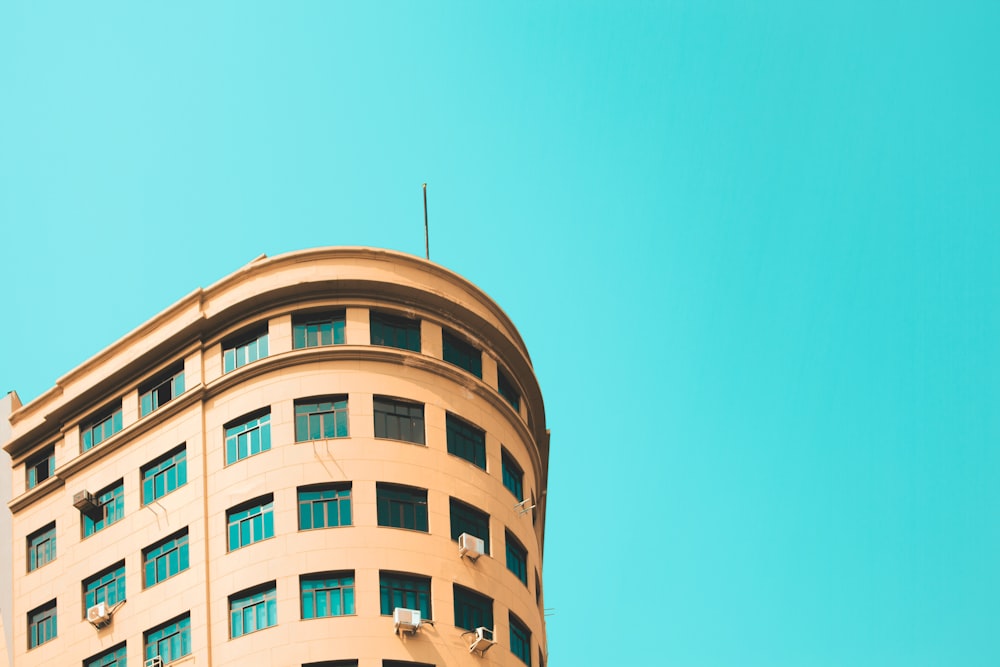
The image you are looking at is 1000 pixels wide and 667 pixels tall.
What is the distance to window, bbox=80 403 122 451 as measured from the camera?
50.5 metres

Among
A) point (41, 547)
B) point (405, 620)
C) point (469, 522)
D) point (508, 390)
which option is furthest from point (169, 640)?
point (508, 390)

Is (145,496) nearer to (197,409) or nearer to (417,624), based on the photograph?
(197,409)

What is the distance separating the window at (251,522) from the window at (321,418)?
2.19 m

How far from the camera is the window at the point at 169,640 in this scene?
44.8 m

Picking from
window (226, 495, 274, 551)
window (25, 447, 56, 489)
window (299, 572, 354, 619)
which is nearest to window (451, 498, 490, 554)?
window (299, 572, 354, 619)

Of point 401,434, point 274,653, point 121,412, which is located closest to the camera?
point 274,653

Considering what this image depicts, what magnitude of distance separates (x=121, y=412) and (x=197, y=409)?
12.9 feet

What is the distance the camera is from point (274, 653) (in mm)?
42781

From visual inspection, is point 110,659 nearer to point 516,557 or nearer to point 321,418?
point 321,418

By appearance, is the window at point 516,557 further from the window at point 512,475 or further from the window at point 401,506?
the window at point 401,506

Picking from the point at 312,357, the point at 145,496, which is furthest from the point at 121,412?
the point at 312,357

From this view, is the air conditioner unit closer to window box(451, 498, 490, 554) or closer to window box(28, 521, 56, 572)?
window box(451, 498, 490, 554)

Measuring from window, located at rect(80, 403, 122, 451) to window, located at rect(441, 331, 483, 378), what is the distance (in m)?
11.0

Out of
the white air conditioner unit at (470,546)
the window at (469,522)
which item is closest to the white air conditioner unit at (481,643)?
the white air conditioner unit at (470,546)
